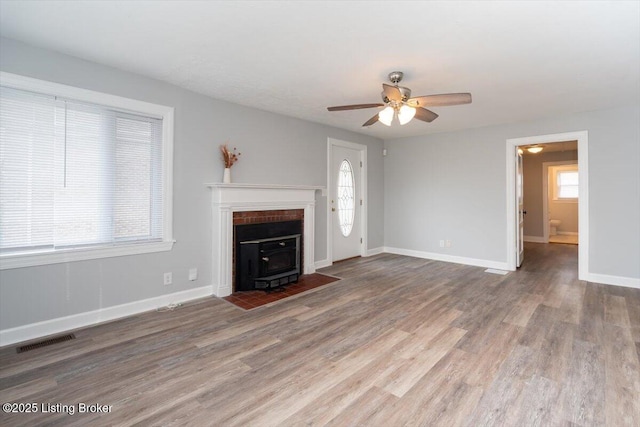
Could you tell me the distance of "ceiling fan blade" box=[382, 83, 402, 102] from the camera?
2.57 metres

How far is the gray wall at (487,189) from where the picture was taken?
4152 mm

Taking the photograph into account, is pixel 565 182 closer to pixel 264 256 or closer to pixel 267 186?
pixel 267 186

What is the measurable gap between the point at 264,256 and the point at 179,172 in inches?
58.7

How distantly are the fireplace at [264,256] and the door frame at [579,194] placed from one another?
360cm

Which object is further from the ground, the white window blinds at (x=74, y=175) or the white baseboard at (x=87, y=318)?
the white window blinds at (x=74, y=175)

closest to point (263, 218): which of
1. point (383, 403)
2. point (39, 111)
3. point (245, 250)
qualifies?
point (245, 250)

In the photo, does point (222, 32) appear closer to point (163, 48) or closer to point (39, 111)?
point (163, 48)

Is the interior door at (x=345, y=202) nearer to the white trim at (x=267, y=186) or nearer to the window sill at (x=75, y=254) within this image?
the white trim at (x=267, y=186)

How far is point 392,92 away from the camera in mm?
2621

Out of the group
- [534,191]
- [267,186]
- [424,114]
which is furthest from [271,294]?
[534,191]

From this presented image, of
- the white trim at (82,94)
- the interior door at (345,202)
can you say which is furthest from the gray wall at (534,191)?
the white trim at (82,94)

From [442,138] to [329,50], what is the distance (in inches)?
153

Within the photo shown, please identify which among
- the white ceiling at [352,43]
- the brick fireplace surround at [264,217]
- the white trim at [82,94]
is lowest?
the brick fireplace surround at [264,217]

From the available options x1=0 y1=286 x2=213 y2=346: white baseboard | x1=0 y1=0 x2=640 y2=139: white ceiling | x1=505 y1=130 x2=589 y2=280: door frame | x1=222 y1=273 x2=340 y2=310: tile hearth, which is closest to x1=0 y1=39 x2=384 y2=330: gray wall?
x1=0 y1=286 x2=213 y2=346: white baseboard
